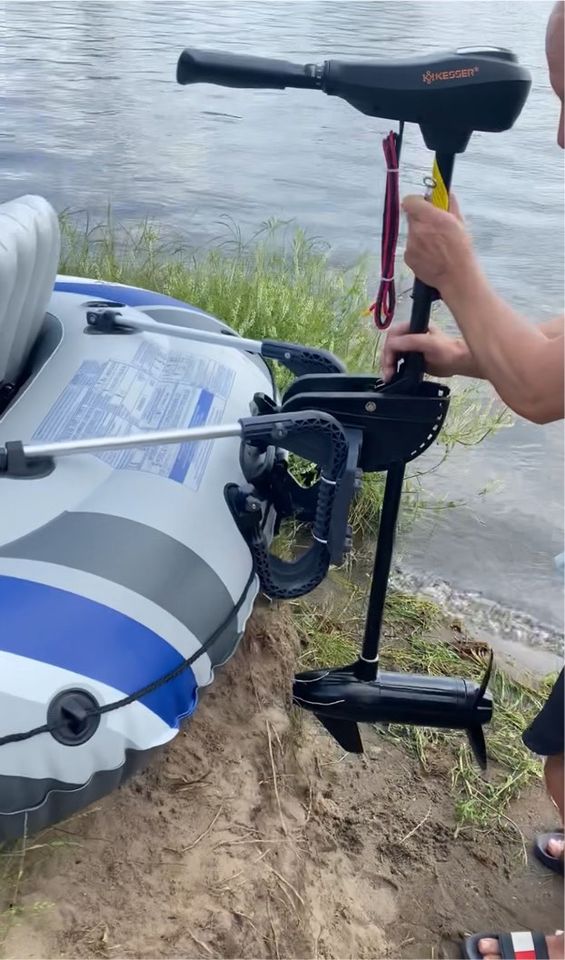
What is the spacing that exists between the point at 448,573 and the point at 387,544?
1566mm

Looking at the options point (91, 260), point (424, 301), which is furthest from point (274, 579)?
point (91, 260)

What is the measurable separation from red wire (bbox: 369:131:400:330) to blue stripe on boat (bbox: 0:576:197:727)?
76 cm

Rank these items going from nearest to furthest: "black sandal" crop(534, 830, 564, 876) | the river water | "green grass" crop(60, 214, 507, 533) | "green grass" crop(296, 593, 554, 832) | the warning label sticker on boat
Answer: the warning label sticker on boat → "black sandal" crop(534, 830, 564, 876) → "green grass" crop(296, 593, 554, 832) → "green grass" crop(60, 214, 507, 533) → the river water

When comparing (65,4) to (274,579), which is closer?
(274,579)

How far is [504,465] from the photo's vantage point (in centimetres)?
422

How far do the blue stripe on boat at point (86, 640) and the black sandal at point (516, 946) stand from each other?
778mm

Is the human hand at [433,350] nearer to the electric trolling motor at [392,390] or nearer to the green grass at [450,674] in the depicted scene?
the electric trolling motor at [392,390]

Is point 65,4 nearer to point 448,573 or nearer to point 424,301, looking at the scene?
point 448,573

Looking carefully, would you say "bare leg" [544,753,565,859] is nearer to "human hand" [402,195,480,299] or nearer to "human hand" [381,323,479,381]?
"human hand" [381,323,479,381]

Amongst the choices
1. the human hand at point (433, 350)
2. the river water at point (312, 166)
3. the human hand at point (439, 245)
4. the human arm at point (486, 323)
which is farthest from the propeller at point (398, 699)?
the river water at point (312, 166)

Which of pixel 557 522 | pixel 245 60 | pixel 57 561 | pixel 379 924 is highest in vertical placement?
pixel 245 60

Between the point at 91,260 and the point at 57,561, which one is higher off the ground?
the point at 57,561

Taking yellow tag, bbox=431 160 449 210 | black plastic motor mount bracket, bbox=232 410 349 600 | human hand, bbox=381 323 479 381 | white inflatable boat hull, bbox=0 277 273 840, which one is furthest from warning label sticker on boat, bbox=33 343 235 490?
yellow tag, bbox=431 160 449 210

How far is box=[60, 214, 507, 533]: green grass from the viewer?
3.53 m
